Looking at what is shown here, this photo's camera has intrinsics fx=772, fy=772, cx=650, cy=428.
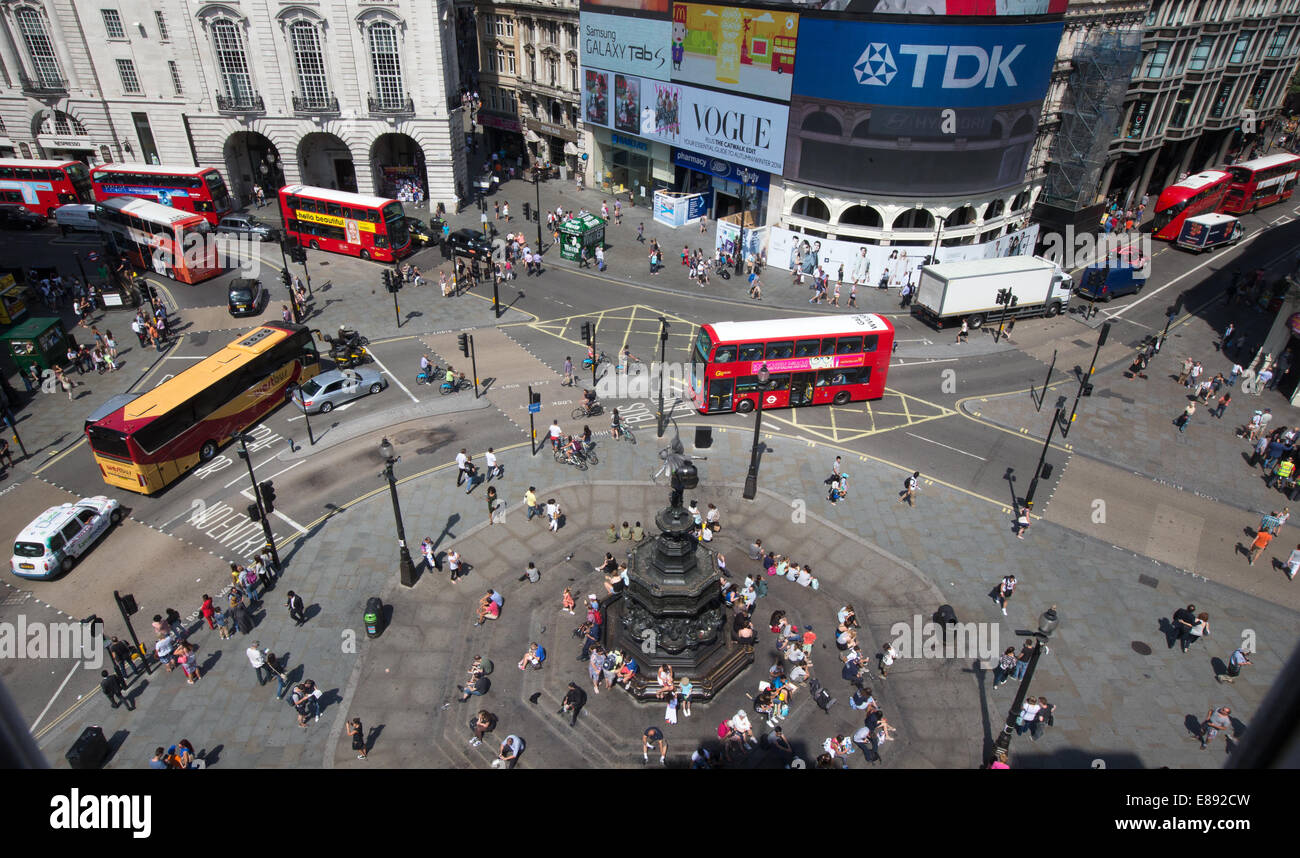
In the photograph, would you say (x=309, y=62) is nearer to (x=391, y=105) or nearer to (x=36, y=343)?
(x=391, y=105)

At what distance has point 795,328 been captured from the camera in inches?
1358

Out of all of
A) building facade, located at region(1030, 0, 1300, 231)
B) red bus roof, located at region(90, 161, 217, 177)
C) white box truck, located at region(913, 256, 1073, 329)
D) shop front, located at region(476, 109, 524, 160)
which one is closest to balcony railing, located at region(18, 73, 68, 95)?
red bus roof, located at region(90, 161, 217, 177)

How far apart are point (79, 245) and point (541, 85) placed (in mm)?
39118

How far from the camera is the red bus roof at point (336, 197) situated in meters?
50.2

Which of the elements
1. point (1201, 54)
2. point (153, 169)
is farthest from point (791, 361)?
point (1201, 54)

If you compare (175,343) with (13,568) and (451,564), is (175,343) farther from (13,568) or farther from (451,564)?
(451,564)

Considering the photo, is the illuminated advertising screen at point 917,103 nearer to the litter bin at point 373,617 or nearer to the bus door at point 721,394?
the bus door at point 721,394

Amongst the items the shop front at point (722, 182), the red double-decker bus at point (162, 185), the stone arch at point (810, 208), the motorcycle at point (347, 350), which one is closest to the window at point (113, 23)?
the red double-decker bus at point (162, 185)

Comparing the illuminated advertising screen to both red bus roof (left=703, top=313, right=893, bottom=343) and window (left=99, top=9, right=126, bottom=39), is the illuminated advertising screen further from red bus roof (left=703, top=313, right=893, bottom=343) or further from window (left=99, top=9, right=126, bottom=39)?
window (left=99, top=9, right=126, bottom=39)

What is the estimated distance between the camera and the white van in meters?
55.2

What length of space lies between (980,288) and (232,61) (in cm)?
5364

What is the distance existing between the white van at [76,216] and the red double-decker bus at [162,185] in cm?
127

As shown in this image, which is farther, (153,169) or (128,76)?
(128,76)

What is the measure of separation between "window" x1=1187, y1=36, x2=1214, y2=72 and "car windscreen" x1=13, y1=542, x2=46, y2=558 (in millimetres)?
81675
